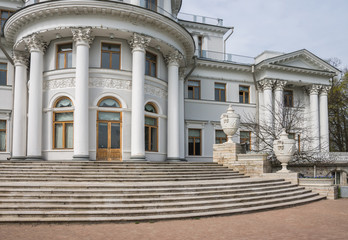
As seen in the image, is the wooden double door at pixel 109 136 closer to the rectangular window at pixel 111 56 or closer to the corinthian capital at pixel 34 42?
the rectangular window at pixel 111 56

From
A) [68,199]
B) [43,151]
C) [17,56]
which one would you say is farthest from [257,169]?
[17,56]

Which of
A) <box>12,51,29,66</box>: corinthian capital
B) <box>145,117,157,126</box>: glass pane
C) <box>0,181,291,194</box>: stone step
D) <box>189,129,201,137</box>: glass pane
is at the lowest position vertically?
<box>0,181,291,194</box>: stone step

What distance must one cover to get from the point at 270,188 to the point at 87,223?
298 inches

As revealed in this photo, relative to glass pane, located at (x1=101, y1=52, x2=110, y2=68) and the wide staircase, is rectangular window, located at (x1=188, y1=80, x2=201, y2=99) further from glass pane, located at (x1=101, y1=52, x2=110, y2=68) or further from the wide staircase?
→ the wide staircase

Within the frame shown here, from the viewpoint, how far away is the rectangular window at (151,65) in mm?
20444

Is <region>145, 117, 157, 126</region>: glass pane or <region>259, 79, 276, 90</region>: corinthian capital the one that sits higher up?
<region>259, 79, 276, 90</region>: corinthian capital

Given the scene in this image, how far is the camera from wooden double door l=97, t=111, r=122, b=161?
18.4m

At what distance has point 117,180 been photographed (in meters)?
13.2

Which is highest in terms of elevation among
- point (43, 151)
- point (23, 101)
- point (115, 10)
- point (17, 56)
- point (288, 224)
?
point (115, 10)

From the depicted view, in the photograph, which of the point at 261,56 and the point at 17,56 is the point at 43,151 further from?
the point at 261,56

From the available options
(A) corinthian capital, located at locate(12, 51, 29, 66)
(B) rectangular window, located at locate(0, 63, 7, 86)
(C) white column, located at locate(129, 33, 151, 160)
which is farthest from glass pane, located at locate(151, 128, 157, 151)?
(B) rectangular window, located at locate(0, 63, 7, 86)

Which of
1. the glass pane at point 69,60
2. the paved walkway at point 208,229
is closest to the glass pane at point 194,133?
the glass pane at point 69,60

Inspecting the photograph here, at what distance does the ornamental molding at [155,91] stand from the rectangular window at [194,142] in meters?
6.01

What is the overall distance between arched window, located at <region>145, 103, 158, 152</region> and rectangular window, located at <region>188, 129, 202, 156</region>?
6238mm
